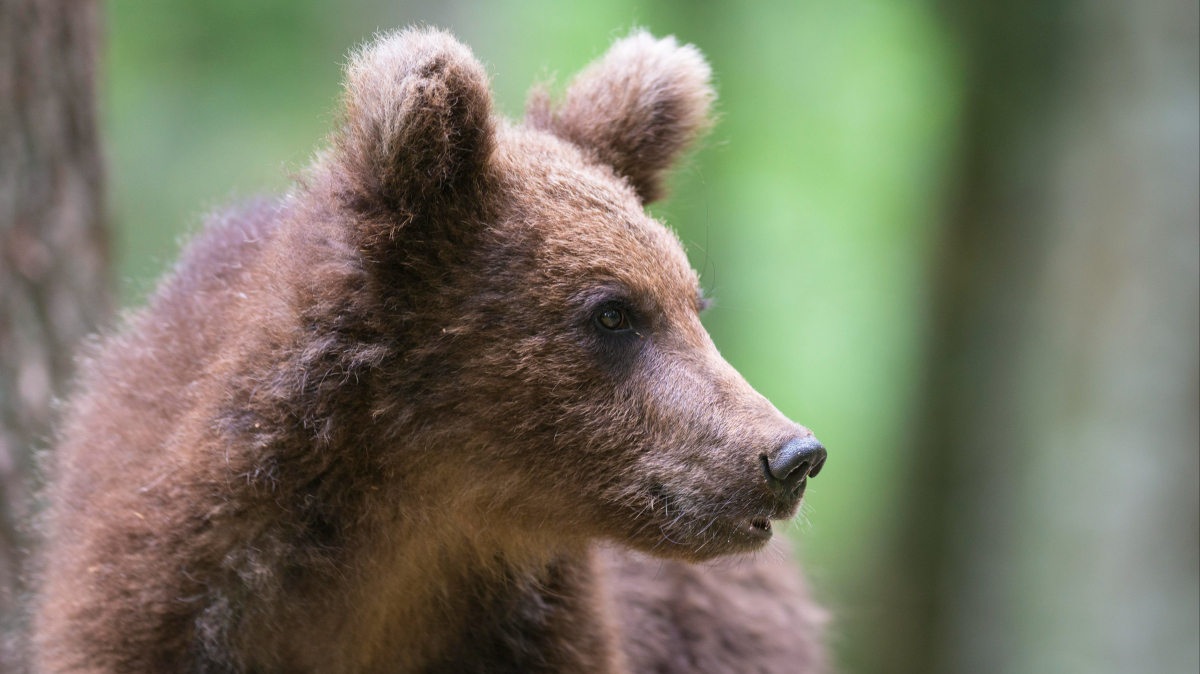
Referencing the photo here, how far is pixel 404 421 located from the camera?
10.3 feet

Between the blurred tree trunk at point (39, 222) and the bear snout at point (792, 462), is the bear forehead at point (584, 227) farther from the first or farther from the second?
the blurred tree trunk at point (39, 222)

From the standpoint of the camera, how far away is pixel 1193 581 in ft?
21.7

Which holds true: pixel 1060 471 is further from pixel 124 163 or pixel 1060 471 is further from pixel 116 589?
pixel 124 163

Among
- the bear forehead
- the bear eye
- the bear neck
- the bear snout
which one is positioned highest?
the bear forehead

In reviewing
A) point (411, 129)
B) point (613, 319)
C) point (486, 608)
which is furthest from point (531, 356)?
point (486, 608)

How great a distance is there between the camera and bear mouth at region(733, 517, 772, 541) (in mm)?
3094

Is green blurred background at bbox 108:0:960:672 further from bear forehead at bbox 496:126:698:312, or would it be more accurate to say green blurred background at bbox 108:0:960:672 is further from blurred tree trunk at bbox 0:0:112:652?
bear forehead at bbox 496:126:698:312

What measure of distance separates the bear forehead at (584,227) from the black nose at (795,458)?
66cm

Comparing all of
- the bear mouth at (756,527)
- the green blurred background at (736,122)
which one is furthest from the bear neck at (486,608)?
the green blurred background at (736,122)

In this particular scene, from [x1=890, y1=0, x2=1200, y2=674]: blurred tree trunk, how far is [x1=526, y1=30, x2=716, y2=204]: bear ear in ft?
13.4

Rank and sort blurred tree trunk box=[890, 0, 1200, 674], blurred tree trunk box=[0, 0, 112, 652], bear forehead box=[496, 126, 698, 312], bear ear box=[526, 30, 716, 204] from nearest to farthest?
bear forehead box=[496, 126, 698, 312]
bear ear box=[526, 30, 716, 204]
blurred tree trunk box=[0, 0, 112, 652]
blurred tree trunk box=[890, 0, 1200, 674]

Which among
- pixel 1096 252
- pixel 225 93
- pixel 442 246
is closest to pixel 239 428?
pixel 442 246

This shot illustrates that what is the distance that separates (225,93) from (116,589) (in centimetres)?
798

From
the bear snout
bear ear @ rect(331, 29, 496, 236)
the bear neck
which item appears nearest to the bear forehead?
bear ear @ rect(331, 29, 496, 236)
